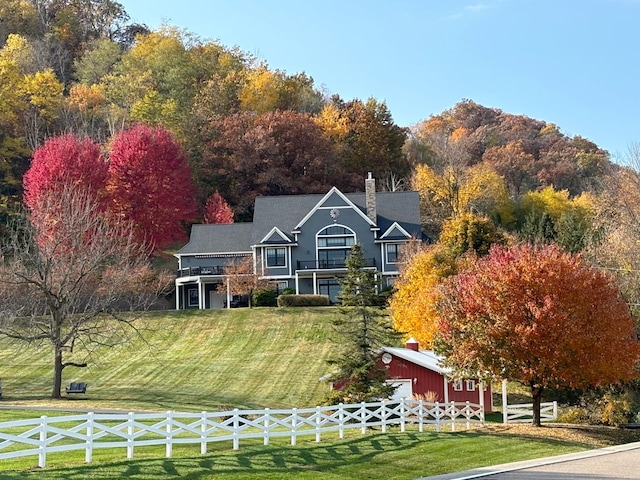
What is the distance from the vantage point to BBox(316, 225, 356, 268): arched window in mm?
67750

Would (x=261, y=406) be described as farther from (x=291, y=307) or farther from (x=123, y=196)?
(x=123, y=196)

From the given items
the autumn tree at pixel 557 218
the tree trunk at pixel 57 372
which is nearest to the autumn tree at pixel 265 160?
the autumn tree at pixel 557 218

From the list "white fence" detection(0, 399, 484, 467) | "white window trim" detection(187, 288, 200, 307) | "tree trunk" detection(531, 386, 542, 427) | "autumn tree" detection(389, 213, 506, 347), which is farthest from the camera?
"white window trim" detection(187, 288, 200, 307)

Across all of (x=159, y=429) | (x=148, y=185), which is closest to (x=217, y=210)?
(x=148, y=185)

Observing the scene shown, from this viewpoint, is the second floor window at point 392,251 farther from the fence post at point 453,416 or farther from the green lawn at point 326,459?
the green lawn at point 326,459

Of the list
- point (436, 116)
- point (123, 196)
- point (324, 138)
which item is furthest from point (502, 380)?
point (436, 116)

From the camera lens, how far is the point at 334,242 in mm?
67875

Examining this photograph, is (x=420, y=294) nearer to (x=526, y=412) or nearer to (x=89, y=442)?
(x=526, y=412)

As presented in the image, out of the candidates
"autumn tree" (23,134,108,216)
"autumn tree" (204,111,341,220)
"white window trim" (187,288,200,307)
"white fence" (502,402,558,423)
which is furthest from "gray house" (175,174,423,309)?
"white fence" (502,402,558,423)

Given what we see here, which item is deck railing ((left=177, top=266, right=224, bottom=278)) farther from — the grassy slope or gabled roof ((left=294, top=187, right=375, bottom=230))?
the grassy slope

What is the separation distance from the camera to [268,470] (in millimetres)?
20703

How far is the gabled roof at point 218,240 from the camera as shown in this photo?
6856 centimetres

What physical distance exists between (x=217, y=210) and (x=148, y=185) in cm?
1060

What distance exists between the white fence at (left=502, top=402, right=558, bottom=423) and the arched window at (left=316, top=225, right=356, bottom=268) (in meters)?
28.7
